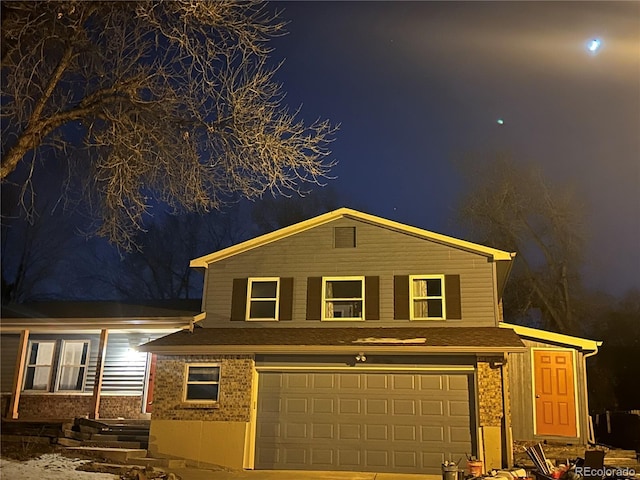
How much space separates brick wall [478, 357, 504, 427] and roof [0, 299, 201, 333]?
674 centimetres

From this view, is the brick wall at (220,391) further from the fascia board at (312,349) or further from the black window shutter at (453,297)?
the black window shutter at (453,297)

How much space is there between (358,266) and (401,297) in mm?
1261

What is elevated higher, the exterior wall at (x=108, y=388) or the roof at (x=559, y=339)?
the roof at (x=559, y=339)

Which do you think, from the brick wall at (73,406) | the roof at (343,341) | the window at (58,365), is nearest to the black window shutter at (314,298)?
the roof at (343,341)

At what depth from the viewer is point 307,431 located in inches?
539

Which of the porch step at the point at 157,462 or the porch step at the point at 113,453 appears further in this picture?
the porch step at the point at 113,453

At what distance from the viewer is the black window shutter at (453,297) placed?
14.4 meters

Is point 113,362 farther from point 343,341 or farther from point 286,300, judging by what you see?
point 343,341

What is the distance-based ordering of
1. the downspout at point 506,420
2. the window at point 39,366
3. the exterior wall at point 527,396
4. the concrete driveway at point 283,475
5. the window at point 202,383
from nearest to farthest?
the concrete driveway at point 283,475 < the downspout at point 506,420 < the window at point 202,383 < the exterior wall at point 527,396 < the window at point 39,366

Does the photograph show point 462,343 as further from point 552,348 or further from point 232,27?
point 232,27

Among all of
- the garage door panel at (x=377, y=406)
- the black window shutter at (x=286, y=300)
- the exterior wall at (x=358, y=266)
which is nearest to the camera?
the garage door panel at (x=377, y=406)

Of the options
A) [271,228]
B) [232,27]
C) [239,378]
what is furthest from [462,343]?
[271,228]

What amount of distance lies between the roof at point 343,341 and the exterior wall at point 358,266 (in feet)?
1.20

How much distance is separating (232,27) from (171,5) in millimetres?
976
